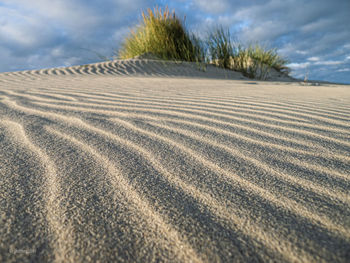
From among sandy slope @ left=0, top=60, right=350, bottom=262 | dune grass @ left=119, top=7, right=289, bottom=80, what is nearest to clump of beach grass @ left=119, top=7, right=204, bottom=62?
dune grass @ left=119, top=7, right=289, bottom=80

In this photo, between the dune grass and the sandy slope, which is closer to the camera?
the sandy slope

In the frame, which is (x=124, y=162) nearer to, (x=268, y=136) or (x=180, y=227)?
(x=180, y=227)

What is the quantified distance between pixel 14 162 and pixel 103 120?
2.30 feet

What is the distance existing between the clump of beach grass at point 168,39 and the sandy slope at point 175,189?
656 cm

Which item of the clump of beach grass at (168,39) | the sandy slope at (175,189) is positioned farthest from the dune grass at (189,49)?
the sandy slope at (175,189)

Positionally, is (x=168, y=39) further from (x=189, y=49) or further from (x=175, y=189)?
(x=175, y=189)

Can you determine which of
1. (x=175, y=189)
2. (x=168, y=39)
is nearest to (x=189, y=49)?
(x=168, y=39)

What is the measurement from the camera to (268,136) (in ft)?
4.29

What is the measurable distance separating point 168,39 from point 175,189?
754cm

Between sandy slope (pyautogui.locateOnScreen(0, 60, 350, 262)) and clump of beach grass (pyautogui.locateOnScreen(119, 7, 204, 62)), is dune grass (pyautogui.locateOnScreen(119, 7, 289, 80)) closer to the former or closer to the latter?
clump of beach grass (pyautogui.locateOnScreen(119, 7, 204, 62))

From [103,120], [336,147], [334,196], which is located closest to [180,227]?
[334,196]

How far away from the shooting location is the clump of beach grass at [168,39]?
7.60 meters

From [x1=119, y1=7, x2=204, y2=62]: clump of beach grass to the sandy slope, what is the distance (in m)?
6.56

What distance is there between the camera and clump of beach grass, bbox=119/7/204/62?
7602 mm
